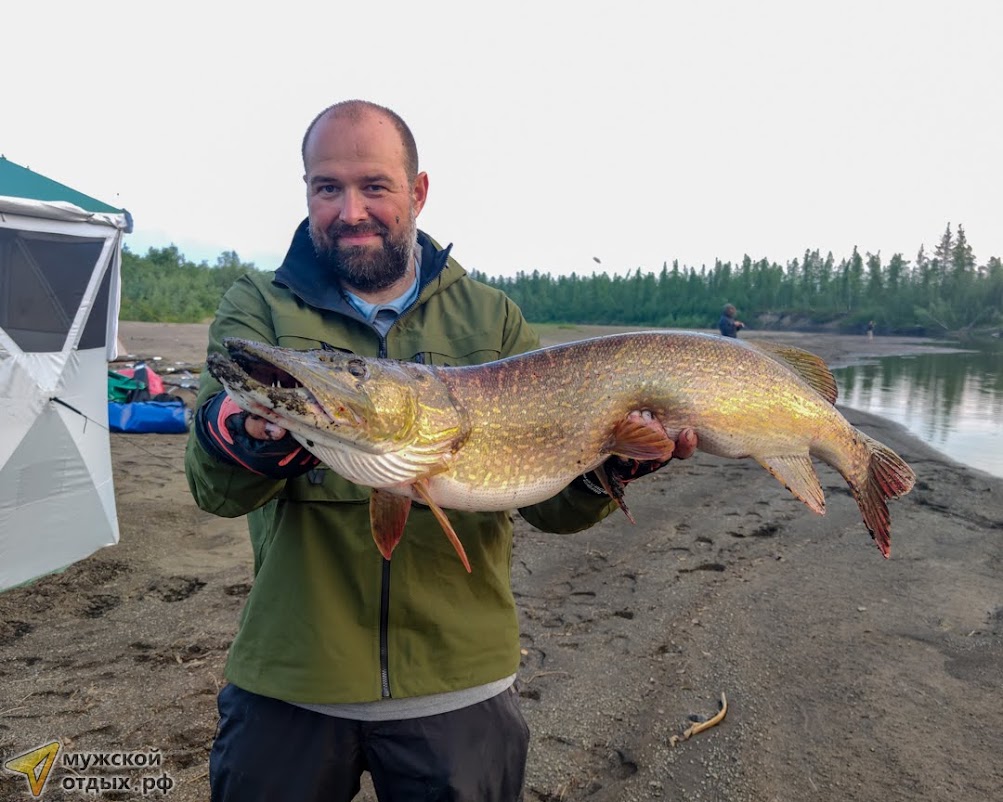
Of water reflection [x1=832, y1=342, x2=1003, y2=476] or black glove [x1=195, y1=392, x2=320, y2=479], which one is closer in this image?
black glove [x1=195, y1=392, x2=320, y2=479]

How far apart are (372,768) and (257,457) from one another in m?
1.05

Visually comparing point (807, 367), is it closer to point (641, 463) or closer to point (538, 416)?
point (641, 463)

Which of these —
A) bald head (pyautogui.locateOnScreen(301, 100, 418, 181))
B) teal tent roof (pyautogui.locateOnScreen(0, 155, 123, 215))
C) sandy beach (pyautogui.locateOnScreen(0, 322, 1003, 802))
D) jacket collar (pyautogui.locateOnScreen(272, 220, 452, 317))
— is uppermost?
teal tent roof (pyautogui.locateOnScreen(0, 155, 123, 215))

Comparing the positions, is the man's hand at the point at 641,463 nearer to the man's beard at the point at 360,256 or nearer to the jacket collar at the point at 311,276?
the jacket collar at the point at 311,276

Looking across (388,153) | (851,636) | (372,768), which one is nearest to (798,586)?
(851,636)

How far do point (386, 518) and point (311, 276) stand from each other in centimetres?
92

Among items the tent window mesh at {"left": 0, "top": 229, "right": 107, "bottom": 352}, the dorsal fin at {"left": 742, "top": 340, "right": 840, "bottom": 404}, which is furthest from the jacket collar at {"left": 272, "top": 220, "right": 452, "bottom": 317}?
the tent window mesh at {"left": 0, "top": 229, "right": 107, "bottom": 352}

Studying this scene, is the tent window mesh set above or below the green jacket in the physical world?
above

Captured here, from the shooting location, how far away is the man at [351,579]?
2016mm

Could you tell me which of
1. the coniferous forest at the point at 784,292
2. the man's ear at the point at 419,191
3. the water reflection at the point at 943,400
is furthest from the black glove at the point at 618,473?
the coniferous forest at the point at 784,292

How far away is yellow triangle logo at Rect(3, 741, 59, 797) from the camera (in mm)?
2995

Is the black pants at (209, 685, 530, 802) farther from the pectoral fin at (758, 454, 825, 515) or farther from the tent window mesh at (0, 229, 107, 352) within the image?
the tent window mesh at (0, 229, 107, 352)

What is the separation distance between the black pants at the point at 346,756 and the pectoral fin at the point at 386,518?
59 centimetres

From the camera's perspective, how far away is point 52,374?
5238 mm
